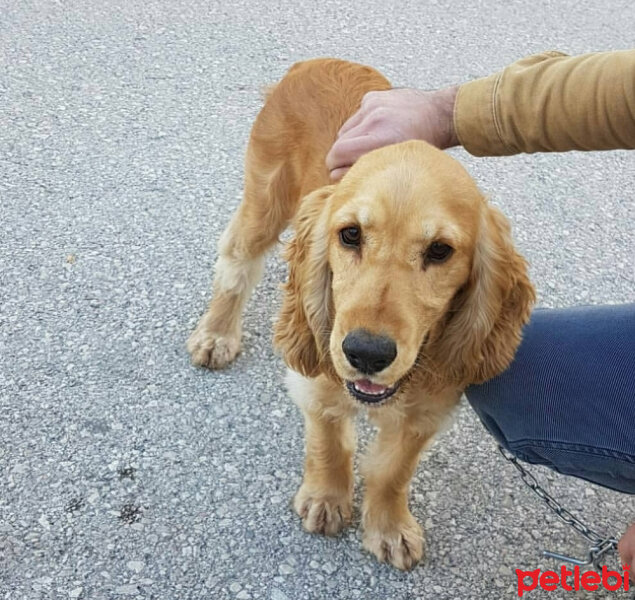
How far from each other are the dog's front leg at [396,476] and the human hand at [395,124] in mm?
660

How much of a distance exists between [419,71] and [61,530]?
135 inches

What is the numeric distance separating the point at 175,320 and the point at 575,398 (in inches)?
61.2

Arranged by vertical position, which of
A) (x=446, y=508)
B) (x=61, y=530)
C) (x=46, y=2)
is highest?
(x=46, y=2)

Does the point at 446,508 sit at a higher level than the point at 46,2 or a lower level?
lower

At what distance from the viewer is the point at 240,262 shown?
279 cm

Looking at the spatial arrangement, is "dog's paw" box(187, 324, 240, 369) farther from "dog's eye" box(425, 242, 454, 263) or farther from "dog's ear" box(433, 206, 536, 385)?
"dog's eye" box(425, 242, 454, 263)

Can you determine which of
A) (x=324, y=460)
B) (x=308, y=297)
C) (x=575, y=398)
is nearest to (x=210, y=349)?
(x=324, y=460)

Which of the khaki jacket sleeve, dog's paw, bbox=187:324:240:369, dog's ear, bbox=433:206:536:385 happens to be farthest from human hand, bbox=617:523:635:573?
dog's paw, bbox=187:324:240:369

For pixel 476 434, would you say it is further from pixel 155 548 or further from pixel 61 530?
pixel 61 530

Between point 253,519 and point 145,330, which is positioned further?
point 145,330

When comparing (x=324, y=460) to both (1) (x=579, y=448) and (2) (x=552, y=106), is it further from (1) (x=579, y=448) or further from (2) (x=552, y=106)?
(2) (x=552, y=106)

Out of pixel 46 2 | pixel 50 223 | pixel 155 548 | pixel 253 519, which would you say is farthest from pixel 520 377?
pixel 46 2

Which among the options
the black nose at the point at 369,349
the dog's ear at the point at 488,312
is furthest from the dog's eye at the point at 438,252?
the black nose at the point at 369,349

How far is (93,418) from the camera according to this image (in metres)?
2.43
